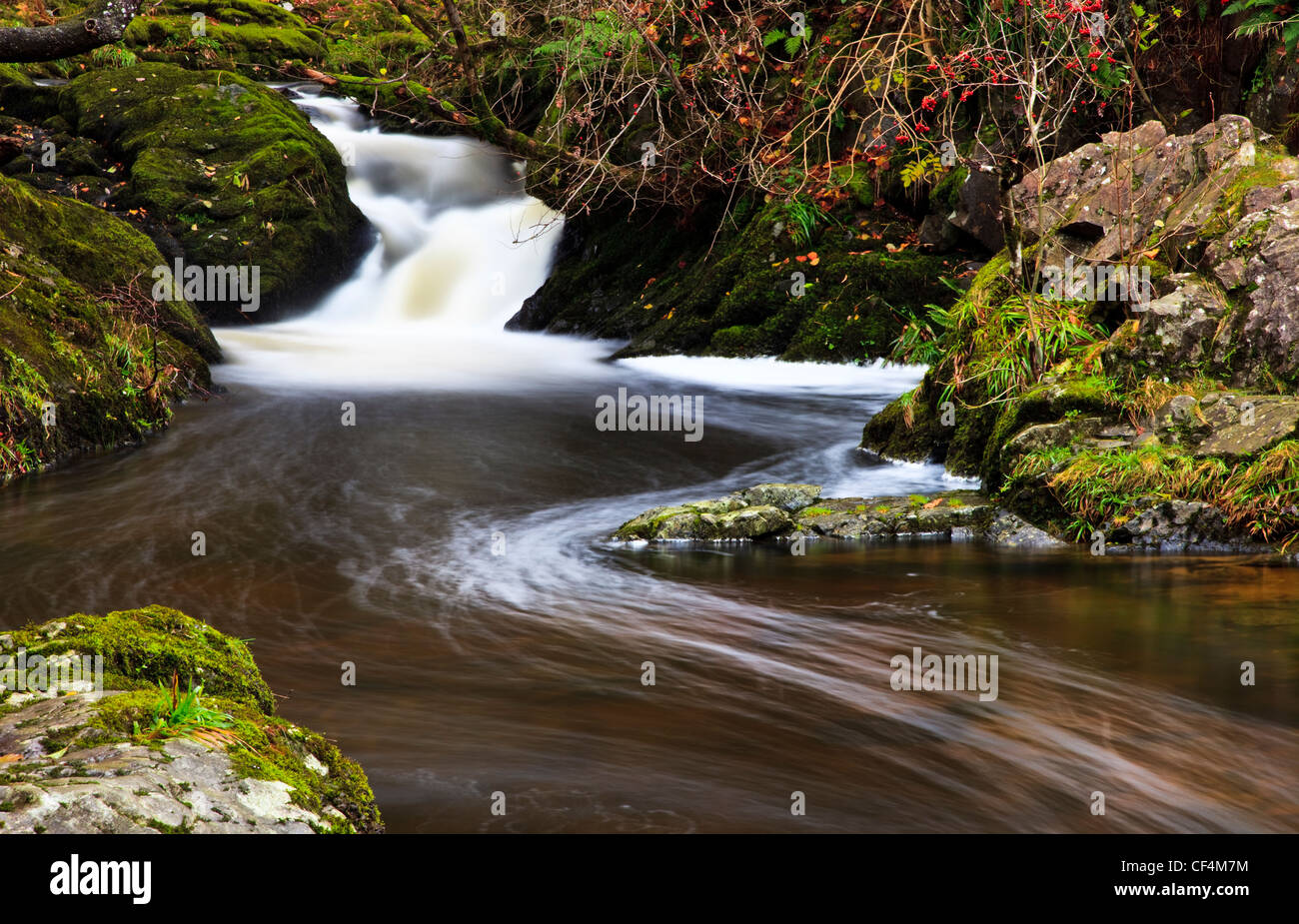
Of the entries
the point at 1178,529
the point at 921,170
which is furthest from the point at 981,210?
the point at 1178,529

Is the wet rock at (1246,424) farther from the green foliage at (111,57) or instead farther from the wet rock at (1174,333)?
the green foliage at (111,57)

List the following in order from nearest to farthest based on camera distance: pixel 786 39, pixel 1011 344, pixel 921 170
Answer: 1. pixel 1011 344
2. pixel 921 170
3. pixel 786 39

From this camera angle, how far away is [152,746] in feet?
7.02

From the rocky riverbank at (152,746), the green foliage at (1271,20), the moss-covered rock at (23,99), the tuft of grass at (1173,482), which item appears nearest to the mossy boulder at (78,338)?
the rocky riverbank at (152,746)

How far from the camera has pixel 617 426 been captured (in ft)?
34.6

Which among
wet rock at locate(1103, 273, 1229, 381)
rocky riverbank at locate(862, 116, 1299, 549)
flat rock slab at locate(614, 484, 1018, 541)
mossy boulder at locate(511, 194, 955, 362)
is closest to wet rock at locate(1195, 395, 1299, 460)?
rocky riverbank at locate(862, 116, 1299, 549)

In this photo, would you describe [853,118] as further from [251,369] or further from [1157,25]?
[251,369]

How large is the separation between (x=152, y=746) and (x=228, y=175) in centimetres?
1642

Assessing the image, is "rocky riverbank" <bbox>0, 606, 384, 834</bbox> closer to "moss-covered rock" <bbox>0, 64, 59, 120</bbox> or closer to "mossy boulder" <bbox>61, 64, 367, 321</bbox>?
"mossy boulder" <bbox>61, 64, 367, 321</bbox>

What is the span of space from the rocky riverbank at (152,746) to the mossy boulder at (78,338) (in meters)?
6.31

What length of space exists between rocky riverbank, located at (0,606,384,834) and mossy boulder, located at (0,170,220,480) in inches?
248

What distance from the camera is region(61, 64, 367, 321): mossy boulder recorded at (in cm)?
1571

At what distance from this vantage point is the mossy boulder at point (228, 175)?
1571 centimetres

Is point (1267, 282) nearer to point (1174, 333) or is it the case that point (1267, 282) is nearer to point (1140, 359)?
point (1174, 333)
